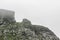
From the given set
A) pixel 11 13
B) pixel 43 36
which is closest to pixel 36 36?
pixel 43 36

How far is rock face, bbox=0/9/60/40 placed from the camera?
3238 inches

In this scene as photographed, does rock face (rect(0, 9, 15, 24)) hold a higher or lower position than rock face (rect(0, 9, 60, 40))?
higher

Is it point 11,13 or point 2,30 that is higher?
point 11,13

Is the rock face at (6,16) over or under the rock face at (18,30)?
over

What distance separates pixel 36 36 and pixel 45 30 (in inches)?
482

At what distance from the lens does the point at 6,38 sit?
8025 cm

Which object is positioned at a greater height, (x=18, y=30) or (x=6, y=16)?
(x=6, y=16)

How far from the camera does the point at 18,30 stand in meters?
84.1

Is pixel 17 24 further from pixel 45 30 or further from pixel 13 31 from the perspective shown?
pixel 45 30

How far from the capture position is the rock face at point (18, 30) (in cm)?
8225

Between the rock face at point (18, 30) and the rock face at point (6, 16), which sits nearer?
the rock face at point (18, 30)

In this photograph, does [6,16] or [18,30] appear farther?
[6,16]

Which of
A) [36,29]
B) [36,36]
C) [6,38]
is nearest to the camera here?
[6,38]

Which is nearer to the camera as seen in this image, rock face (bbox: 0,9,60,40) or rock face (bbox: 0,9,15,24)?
rock face (bbox: 0,9,60,40)
